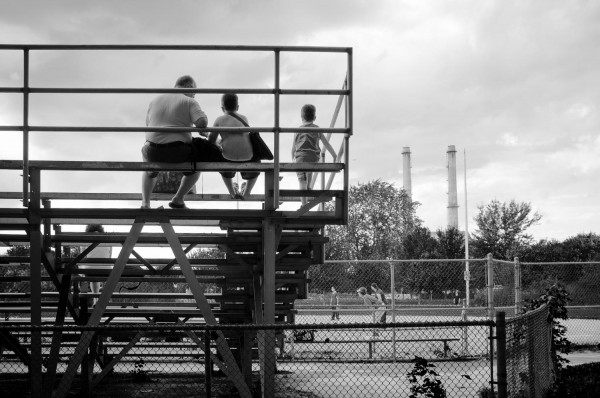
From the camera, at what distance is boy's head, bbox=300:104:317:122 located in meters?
9.85

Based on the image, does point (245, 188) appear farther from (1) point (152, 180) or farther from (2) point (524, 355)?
(2) point (524, 355)

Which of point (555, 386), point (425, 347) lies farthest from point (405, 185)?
point (555, 386)

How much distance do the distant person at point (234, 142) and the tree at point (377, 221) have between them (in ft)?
162

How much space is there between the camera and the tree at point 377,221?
6044cm

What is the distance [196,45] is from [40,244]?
2.73 metres

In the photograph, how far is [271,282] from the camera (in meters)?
8.87

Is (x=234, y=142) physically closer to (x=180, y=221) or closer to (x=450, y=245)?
(x=180, y=221)

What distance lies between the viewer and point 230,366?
28.5 feet

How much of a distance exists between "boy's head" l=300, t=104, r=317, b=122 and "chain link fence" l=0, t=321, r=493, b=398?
8.37 feet

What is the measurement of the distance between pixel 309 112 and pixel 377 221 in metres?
53.9

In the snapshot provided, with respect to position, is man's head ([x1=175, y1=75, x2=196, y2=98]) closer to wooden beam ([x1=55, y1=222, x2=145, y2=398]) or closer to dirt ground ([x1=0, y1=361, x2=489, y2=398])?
wooden beam ([x1=55, y1=222, x2=145, y2=398])

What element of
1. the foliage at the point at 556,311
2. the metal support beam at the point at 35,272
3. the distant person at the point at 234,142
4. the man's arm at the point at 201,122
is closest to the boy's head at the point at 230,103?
the distant person at the point at 234,142

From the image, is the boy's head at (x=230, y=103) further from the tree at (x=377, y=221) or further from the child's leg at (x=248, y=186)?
the tree at (x=377, y=221)

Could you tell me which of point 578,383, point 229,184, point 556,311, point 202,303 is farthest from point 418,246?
point 202,303
